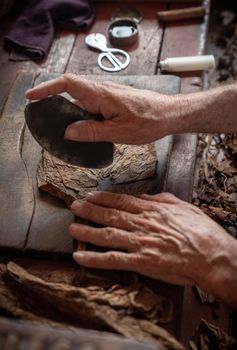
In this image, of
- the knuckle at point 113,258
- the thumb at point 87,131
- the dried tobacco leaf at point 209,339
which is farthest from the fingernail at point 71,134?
the dried tobacco leaf at point 209,339

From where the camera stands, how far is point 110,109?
1250 mm

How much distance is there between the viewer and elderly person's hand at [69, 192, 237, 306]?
3.67 ft

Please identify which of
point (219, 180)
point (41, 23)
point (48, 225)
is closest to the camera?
point (48, 225)

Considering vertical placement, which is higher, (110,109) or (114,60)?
(114,60)

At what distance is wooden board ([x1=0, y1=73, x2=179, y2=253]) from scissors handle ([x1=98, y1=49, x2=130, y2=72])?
0.20 metres

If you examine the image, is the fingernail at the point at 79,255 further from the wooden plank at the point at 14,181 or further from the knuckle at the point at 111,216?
the wooden plank at the point at 14,181

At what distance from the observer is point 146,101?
131 centimetres

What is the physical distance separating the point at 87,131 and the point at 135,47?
2.68 ft

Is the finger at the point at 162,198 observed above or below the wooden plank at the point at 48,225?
above

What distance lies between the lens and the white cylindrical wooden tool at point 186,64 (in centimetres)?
177

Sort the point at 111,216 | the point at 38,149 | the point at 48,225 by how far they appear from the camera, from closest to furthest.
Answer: the point at 111,216 < the point at 48,225 < the point at 38,149

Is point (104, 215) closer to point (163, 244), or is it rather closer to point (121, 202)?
point (121, 202)

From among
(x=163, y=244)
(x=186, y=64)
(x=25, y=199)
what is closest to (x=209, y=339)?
(x=163, y=244)

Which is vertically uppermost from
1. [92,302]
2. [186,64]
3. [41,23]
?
[41,23]
